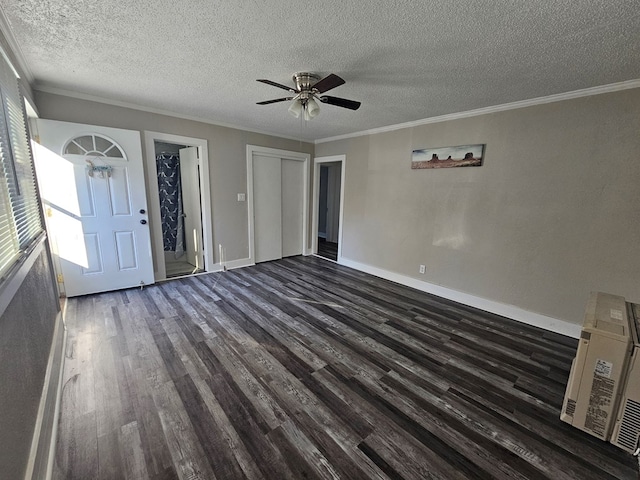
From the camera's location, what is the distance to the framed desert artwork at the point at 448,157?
10.5 ft

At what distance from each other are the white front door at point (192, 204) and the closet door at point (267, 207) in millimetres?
972

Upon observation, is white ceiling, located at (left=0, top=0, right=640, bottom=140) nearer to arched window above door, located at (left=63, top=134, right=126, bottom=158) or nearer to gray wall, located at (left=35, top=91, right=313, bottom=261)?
gray wall, located at (left=35, top=91, right=313, bottom=261)

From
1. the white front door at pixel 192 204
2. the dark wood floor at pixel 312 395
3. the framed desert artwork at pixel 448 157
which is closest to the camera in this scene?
the dark wood floor at pixel 312 395

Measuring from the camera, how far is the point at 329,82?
6.70ft

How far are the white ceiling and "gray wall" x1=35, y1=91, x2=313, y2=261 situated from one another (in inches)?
11.3

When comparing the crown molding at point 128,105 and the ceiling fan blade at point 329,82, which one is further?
the crown molding at point 128,105

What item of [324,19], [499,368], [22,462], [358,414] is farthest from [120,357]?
[499,368]

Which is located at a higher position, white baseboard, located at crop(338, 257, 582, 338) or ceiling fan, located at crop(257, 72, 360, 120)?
ceiling fan, located at crop(257, 72, 360, 120)

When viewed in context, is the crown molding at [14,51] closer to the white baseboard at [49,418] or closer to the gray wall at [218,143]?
the gray wall at [218,143]

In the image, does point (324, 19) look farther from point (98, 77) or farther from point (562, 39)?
→ point (98, 77)

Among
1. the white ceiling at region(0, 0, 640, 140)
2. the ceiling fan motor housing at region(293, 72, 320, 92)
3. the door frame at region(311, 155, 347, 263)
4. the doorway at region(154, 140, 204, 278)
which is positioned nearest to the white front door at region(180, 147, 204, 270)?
the doorway at region(154, 140, 204, 278)

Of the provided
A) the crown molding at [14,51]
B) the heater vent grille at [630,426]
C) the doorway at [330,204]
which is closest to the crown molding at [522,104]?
the heater vent grille at [630,426]

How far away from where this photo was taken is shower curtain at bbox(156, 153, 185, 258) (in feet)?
15.8

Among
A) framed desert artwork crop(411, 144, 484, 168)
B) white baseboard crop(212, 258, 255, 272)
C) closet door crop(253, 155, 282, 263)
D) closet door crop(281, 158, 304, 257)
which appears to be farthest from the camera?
closet door crop(281, 158, 304, 257)
